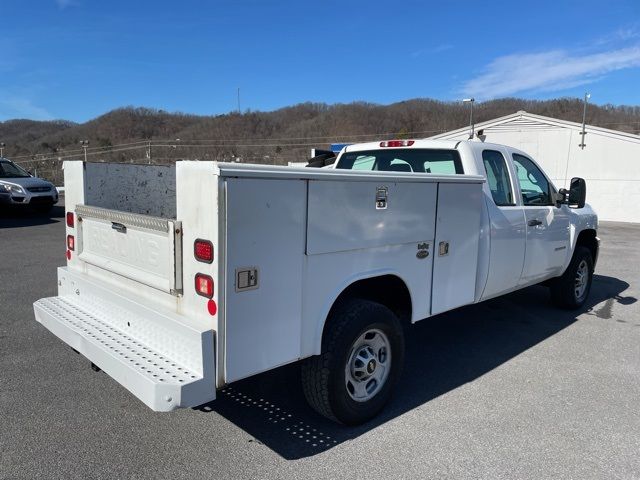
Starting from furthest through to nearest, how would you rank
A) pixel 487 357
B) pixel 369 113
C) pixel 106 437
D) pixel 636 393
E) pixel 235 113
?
1. pixel 369 113
2. pixel 235 113
3. pixel 487 357
4. pixel 636 393
5. pixel 106 437

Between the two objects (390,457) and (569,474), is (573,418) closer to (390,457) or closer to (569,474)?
(569,474)

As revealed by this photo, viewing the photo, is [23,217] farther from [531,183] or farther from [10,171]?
[531,183]

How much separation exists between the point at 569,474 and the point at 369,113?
82.5 m

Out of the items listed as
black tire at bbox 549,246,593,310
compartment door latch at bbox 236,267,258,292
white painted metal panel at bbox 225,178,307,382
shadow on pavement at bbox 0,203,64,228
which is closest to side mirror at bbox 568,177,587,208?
black tire at bbox 549,246,593,310

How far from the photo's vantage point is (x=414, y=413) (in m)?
3.69

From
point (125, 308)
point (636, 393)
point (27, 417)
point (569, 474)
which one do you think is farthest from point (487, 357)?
point (27, 417)

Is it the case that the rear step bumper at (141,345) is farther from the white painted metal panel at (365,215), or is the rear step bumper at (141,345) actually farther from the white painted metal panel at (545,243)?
the white painted metal panel at (545,243)

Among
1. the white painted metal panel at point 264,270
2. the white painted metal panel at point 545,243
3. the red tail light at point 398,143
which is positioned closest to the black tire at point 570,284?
the white painted metal panel at point 545,243

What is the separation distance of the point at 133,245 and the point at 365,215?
1.50 meters

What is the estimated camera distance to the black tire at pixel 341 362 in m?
3.14

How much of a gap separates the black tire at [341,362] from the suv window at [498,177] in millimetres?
1946

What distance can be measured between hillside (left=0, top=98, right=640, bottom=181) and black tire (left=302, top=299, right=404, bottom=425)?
28813mm

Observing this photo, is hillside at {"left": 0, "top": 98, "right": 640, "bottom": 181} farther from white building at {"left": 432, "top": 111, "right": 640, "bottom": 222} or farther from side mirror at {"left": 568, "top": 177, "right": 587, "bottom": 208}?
side mirror at {"left": 568, "top": 177, "right": 587, "bottom": 208}

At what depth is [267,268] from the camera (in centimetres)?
269
